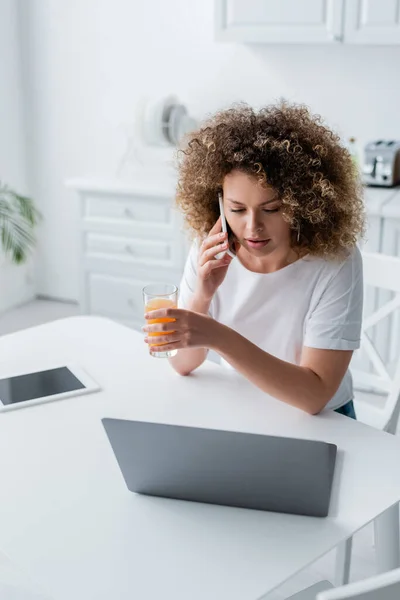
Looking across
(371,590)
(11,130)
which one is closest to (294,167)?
(371,590)

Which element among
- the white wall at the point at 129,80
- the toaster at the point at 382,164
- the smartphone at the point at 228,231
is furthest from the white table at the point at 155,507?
the white wall at the point at 129,80

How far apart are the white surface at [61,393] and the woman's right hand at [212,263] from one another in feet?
0.94

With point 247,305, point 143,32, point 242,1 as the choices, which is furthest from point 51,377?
point 143,32

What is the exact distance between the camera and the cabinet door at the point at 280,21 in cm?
291

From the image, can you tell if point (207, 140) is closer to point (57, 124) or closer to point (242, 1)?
point (242, 1)

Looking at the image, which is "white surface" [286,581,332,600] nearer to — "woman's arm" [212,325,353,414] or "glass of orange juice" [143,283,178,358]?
"woman's arm" [212,325,353,414]

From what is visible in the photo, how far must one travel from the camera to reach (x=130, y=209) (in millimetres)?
3418

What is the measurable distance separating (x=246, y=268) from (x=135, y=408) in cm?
40

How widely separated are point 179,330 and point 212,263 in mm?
255

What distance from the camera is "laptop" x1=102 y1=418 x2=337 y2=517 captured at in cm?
109

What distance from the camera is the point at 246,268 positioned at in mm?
1639

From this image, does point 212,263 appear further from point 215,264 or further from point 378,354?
point 378,354

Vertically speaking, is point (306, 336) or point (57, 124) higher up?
point (57, 124)

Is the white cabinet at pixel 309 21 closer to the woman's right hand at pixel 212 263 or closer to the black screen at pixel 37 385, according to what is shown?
the woman's right hand at pixel 212 263
